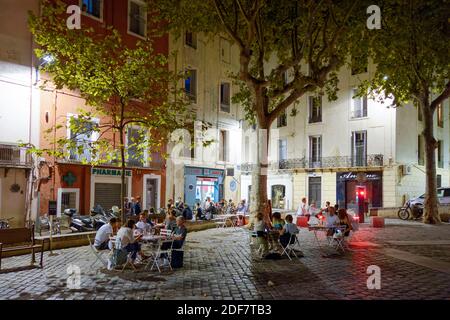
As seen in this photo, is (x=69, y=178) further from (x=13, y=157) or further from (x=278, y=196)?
(x=278, y=196)

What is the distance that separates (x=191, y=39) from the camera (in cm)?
2788

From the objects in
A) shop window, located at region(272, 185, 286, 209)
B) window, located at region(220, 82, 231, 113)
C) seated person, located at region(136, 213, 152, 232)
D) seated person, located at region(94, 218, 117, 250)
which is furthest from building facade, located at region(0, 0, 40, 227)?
shop window, located at region(272, 185, 286, 209)

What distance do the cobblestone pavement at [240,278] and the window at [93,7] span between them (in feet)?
42.9

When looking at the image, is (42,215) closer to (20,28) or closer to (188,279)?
(20,28)

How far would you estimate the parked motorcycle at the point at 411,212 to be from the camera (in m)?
24.8

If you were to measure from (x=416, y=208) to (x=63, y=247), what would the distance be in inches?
777

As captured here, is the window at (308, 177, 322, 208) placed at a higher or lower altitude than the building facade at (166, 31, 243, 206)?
lower

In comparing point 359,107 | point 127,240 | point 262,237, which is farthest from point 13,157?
point 359,107

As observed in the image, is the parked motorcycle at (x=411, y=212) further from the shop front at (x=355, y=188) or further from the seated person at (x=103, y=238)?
the seated person at (x=103, y=238)

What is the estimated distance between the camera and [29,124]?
1858 cm

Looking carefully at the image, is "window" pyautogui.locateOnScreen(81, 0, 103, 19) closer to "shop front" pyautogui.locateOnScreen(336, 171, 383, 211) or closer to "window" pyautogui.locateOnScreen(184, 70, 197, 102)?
"window" pyautogui.locateOnScreen(184, 70, 197, 102)

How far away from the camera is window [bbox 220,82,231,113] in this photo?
101 feet

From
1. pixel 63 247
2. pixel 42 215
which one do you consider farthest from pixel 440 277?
pixel 42 215

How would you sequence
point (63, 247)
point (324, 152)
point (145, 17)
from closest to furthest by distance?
point (63, 247) < point (145, 17) < point (324, 152)
